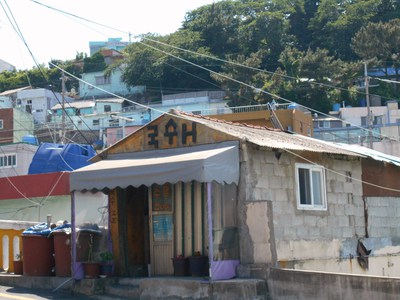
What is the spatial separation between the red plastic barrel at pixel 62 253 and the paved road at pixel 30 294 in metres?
0.63

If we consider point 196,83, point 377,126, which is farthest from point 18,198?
point 196,83

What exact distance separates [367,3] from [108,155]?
69939 mm

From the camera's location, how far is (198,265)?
13.3 meters

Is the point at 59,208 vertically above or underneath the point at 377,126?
underneath

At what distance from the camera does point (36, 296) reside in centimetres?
1315

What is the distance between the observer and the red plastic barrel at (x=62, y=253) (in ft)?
47.7

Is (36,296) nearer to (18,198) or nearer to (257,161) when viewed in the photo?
(257,161)

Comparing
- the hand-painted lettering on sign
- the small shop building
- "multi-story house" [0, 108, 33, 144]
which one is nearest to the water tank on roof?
the small shop building

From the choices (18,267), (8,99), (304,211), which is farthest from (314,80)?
(18,267)

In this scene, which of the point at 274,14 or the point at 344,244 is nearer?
the point at 344,244

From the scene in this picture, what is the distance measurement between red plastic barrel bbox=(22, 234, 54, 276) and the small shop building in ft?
4.52

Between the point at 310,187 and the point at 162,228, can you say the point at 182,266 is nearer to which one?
the point at 162,228

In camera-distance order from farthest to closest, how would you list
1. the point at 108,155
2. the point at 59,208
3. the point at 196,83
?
the point at 196,83 → the point at 59,208 → the point at 108,155

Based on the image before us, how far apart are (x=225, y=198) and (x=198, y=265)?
4.56 feet
